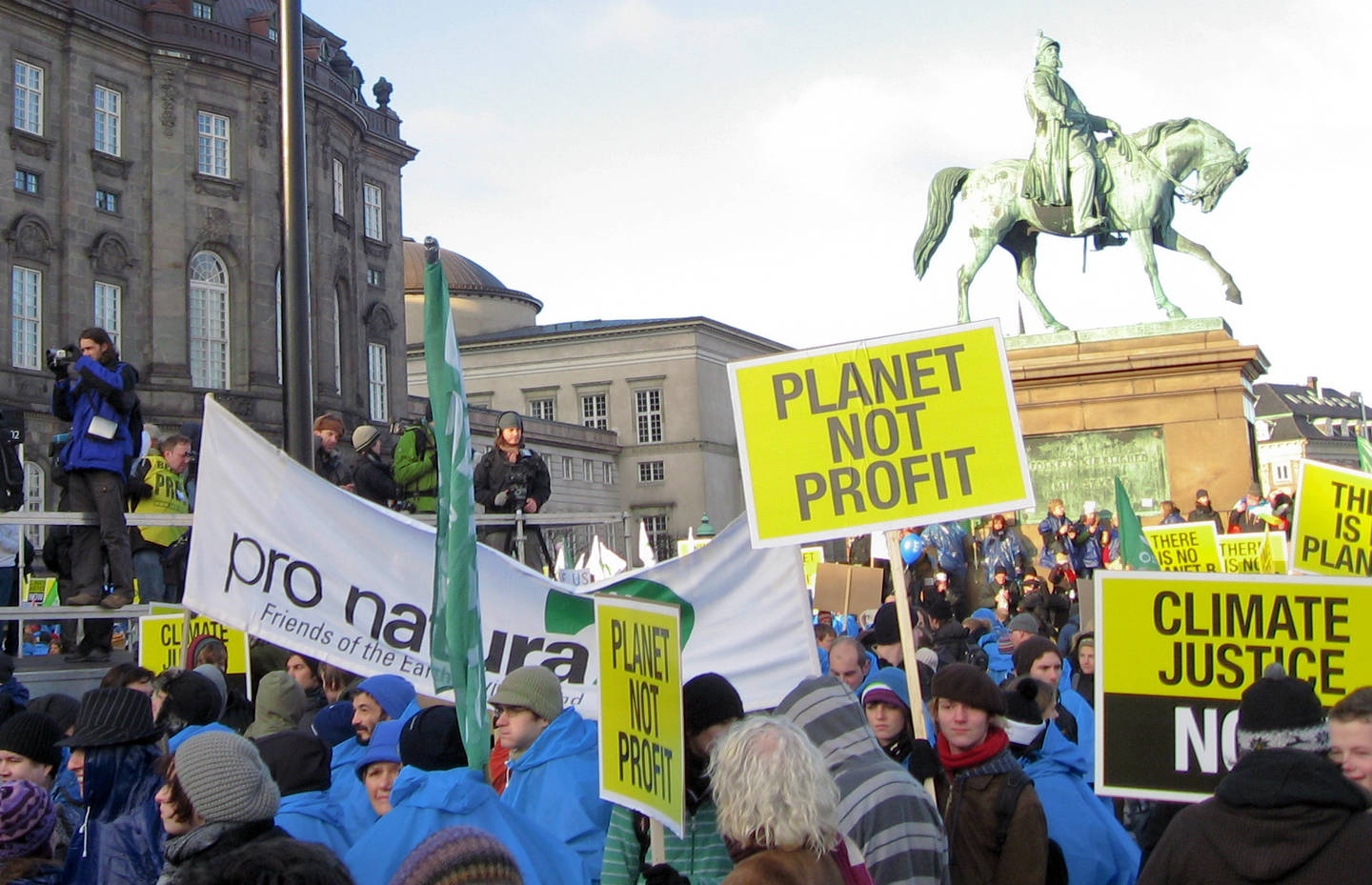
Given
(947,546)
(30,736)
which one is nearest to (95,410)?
(30,736)

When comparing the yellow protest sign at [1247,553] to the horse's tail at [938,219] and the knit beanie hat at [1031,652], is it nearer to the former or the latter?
the knit beanie hat at [1031,652]

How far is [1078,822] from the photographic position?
15.0 ft


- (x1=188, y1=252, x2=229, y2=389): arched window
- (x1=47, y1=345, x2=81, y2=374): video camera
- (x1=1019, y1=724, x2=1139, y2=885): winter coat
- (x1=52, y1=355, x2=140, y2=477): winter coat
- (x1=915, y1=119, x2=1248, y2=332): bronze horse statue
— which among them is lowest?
(x1=1019, y1=724, x2=1139, y2=885): winter coat

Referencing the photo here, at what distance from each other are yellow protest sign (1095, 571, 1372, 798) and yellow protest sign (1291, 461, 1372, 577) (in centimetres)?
269

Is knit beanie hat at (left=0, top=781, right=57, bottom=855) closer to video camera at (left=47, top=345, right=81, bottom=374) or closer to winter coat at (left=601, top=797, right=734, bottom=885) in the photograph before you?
winter coat at (left=601, top=797, right=734, bottom=885)

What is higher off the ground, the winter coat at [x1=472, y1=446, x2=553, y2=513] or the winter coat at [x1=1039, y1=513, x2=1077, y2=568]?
the winter coat at [x1=472, y1=446, x2=553, y2=513]

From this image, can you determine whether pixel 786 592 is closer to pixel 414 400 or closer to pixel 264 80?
pixel 264 80

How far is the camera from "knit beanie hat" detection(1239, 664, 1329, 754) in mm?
→ 3734

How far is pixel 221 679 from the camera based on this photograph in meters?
6.49

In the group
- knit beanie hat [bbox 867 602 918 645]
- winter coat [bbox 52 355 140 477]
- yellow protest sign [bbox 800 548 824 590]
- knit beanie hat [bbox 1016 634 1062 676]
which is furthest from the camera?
yellow protest sign [bbox 800 548 824 590]

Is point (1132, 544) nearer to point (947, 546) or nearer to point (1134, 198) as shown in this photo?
point (947, 546)

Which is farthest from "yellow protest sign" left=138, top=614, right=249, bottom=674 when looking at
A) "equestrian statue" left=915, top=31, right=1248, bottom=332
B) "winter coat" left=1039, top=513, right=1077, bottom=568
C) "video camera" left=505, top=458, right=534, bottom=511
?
"equestrian statue" left=915, top=31, right=1248, bottom=332

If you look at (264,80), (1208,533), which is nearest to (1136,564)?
(1208,533)

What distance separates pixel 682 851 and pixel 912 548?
13930 millimetres
